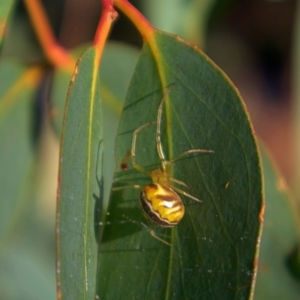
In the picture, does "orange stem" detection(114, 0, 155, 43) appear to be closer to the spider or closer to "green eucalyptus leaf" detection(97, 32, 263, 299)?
"green eucalyptus leaf" detection(97, 32, 263, 299)

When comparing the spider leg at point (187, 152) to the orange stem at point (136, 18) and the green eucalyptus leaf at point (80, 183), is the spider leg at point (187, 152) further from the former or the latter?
the orange stem at point (136, 18)

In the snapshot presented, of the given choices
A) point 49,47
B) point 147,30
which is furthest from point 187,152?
point 49,47

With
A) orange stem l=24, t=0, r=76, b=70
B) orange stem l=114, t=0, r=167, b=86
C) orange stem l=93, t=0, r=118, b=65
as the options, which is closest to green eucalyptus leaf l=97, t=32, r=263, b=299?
orange stem l=114, t=0, r=167, b=86

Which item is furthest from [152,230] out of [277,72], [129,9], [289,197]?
[277,72]

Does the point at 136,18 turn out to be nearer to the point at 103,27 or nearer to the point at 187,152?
the point at 103,27

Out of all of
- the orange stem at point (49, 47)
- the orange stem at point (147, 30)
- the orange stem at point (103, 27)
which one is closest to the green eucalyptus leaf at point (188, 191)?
the orange stem at point (147, 30)

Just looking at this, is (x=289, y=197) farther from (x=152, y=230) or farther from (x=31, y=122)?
(x=31, y=122)
